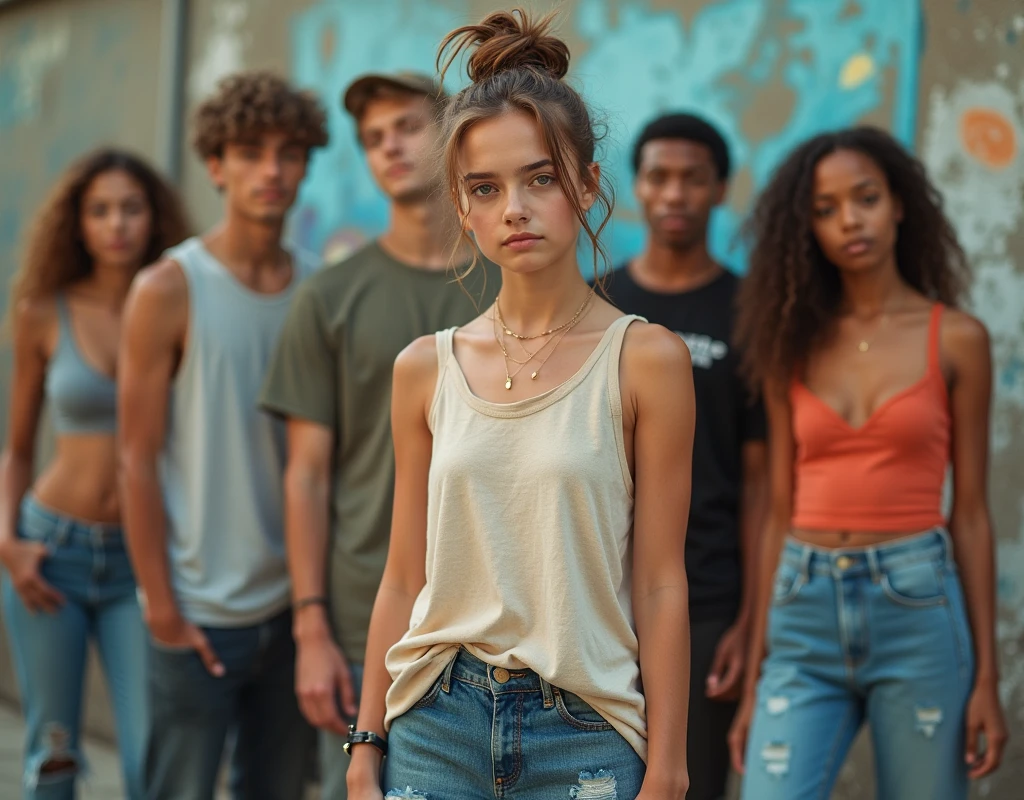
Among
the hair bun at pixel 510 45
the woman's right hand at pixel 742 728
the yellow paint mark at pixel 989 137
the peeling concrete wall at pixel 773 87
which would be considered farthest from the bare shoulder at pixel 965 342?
the hair bun at pixel 510 45

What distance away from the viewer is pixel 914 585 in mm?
3070

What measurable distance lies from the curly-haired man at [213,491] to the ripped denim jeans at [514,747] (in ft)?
5.19

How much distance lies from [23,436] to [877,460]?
2.97m

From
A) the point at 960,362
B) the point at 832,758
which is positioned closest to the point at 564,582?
the point at 832,758

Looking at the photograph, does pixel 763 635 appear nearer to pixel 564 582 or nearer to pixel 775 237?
pixel 775 237

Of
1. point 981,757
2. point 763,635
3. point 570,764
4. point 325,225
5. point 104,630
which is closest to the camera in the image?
point 570,764

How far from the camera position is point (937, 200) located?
3.51 m

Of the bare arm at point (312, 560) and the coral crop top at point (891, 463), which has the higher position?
the coral crop top at point (891, 463)

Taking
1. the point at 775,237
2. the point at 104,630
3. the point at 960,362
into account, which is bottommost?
the point at 104,630

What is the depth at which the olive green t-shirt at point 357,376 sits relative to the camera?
338 cm

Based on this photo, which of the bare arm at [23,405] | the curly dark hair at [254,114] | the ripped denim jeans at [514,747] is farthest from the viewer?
the bare arm at [23,405]

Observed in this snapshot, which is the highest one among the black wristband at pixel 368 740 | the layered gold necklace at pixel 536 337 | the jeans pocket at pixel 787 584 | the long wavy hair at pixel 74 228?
the long wavy hair at pixel 74 228

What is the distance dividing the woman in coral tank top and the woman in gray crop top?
2.12 meters

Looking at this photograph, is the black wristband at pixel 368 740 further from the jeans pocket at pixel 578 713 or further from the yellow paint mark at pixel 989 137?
the yellow paint mark at pixel 989 137
